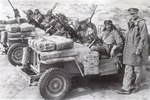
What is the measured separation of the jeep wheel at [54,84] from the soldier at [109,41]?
802mm

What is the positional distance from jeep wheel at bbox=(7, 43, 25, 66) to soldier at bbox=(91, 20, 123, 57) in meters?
1.93

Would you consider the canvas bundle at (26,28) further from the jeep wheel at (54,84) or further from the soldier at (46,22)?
the jeep wheel at (54,84)

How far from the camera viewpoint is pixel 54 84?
4.32 metres

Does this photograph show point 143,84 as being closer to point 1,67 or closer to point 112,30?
point 112,30

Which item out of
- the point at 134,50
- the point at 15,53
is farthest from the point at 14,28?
the point at 134,50

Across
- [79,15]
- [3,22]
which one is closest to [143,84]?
[3,22]

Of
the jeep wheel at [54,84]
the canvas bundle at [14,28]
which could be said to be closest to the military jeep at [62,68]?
the jeep wheel at [54,84]

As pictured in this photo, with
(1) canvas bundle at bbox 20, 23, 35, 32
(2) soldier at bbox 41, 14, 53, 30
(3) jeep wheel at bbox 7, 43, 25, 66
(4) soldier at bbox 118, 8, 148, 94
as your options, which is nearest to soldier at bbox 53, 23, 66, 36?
(1) canvas bundle at bbox 20, 23, 35, 32

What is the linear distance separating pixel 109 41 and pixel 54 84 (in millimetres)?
1548

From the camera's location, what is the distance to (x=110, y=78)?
215 inches

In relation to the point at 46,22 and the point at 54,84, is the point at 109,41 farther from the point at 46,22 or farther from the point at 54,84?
the point at 46,22

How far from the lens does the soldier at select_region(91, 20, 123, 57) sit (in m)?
4.89

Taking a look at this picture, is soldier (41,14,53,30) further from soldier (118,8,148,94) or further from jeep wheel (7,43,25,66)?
soldier (118,8,148,94)

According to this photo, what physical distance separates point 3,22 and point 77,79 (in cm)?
305
